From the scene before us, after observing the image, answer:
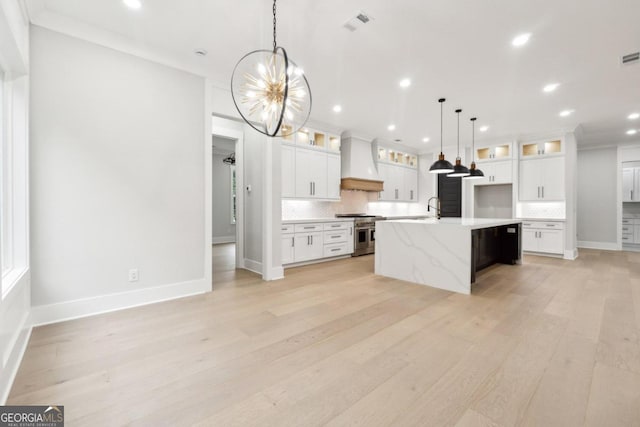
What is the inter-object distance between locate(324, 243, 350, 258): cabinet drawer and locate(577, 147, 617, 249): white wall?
261 inches

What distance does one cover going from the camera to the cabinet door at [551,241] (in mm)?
6031

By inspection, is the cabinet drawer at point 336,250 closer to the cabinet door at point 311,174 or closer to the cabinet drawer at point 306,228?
the cabinet drawer at point 306,228

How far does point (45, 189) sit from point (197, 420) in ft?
8.38

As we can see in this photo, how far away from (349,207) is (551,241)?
4.44 metres

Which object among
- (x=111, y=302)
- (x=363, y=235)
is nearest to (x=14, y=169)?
(x=111, y=302)

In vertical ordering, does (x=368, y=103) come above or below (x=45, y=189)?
above

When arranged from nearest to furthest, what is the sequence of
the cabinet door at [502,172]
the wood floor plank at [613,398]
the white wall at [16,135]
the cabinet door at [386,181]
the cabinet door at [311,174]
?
the wood floor plank at [613,398] → the white wall at [16,135] → the cabinet door at [311,174] → the cabinet door at [502,172] → the cabinet door at [386,181]

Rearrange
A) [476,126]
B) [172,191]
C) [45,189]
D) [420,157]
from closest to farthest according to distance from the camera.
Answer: [45,189], [172,191], [476,126], [420,157]

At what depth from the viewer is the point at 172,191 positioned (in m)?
3.32

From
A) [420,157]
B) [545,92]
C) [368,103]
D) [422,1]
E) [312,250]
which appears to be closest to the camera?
[422,1]

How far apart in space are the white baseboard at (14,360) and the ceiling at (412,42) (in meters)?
2.65

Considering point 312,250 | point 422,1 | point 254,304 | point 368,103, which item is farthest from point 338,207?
point 422,1

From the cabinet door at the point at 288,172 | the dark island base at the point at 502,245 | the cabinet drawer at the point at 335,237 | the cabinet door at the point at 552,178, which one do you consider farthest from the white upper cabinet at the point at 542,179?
the cabinet door at the point at 288,172

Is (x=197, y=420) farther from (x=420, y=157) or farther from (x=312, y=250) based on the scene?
(x=420, y=157)
